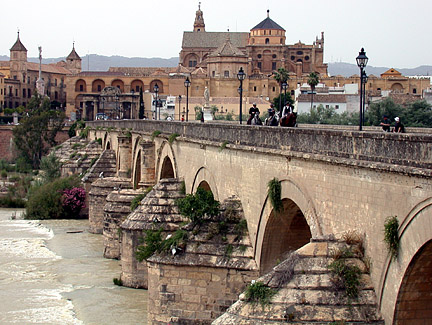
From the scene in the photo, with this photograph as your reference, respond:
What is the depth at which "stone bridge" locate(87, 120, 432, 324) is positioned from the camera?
9055 mm

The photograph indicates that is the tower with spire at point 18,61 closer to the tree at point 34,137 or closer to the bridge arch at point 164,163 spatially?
the tree at point 34,137

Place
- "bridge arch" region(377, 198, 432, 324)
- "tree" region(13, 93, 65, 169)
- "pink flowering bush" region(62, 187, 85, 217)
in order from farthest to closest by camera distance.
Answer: "tree" region(13, 93, 65, 169)
"pink flowering bush" region(62, 187, 85, 217)
"bridge arch" region(377, 198, 432, 324)

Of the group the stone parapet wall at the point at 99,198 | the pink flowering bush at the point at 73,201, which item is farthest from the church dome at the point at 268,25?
the stone parapet wall at the point at 99,198

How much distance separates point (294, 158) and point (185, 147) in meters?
9.21

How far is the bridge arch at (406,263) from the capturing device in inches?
343

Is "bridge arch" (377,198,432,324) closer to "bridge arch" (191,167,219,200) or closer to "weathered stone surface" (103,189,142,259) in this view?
"bridge arch" (191,167,219,200)

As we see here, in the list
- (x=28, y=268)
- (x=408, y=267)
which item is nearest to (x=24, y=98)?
(x=28, y=268)

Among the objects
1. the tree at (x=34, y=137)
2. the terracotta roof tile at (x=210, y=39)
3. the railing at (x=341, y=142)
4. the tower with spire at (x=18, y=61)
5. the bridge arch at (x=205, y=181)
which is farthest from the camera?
the tower with spire at (x=18, y=61)

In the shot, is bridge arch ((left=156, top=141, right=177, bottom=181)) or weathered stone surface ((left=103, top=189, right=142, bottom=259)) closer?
bridge arch ((left=156, top=141, right=177, bottom=181))

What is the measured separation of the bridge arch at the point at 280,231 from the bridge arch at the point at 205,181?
3.22m

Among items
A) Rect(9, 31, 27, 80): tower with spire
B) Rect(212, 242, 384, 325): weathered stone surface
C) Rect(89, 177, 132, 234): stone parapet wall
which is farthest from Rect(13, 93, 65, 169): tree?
Rect(212, 242, 384, 325): weathered stone surface

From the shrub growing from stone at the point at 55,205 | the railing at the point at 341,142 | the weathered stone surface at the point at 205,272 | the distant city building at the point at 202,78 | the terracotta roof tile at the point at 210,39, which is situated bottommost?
the shrub growing from stone at the point at 55,205

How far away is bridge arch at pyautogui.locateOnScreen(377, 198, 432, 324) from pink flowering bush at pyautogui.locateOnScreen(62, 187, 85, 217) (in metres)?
31.0

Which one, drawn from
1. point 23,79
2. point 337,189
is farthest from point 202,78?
point 337,189
